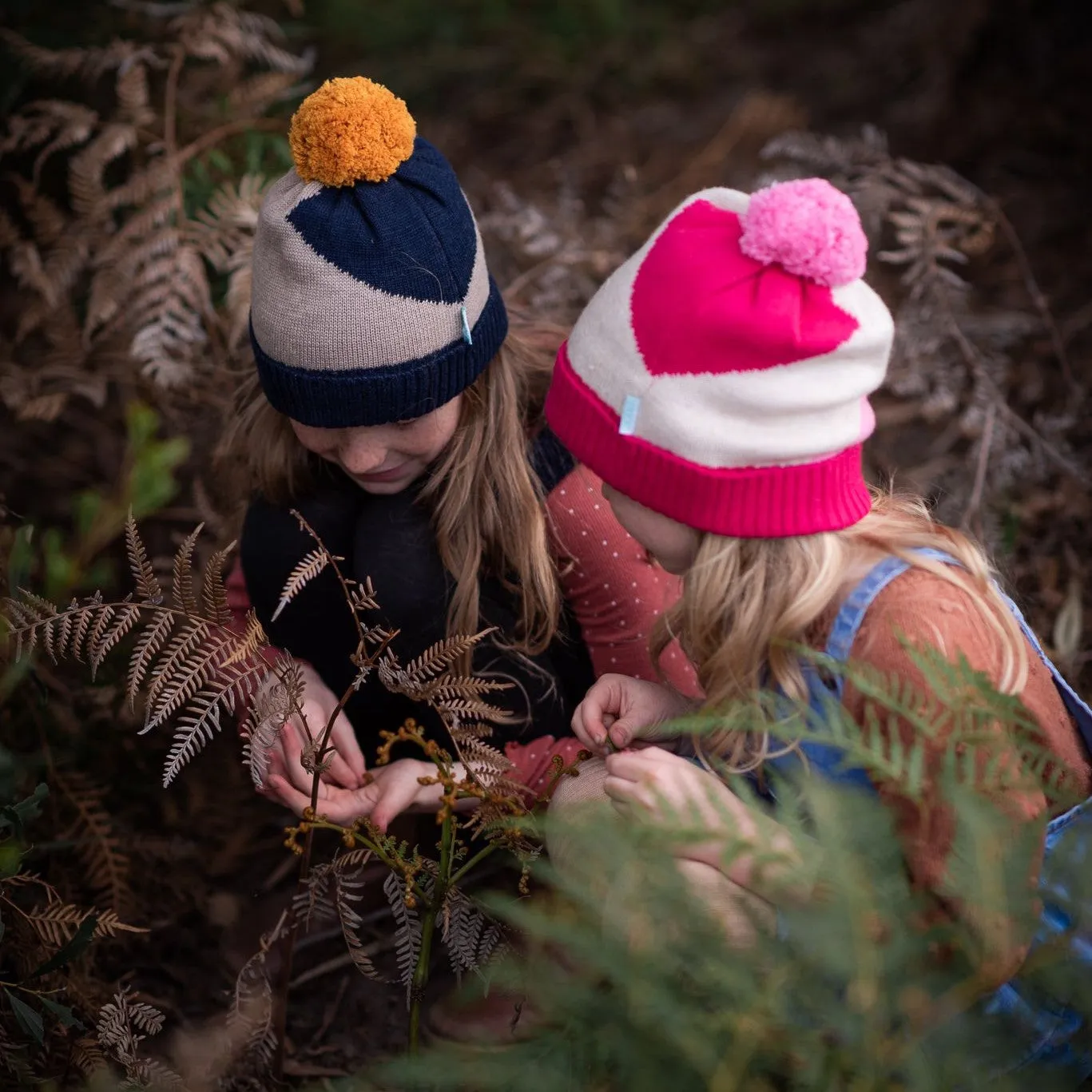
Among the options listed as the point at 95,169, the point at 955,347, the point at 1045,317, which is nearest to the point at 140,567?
the point at 95,169

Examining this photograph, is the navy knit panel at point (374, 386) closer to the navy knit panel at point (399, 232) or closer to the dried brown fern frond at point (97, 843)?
the navy knit panel at point (399, 232)

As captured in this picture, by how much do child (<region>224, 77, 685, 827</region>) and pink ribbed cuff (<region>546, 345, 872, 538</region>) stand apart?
1.42 feet

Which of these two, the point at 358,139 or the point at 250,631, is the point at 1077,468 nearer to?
the point at 358,139

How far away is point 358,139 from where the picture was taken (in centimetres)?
186

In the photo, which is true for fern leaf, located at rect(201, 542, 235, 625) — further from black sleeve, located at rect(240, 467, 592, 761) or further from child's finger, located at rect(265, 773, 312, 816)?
black sleeve, located at rect(240, 467, 592, 761)

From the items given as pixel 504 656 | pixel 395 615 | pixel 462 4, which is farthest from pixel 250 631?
pixel 462 4

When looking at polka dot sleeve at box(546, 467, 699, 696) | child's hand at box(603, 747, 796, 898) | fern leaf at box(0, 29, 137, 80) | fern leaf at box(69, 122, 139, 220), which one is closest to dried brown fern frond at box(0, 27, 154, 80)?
fern leaf at box(0, 29, 137, 80)

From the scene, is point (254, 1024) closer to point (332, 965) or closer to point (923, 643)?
point (332, 965)

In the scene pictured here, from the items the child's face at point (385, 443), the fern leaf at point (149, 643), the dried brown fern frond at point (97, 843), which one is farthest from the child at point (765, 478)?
the dried brown fern frond at point (97, 843)

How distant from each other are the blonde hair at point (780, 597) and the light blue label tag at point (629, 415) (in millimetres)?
201

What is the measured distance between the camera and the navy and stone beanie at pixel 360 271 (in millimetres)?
1878

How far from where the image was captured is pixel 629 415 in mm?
1649

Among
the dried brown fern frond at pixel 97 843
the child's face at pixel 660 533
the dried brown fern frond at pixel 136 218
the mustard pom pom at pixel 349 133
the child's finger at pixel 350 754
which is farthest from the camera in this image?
the dried brown fern frond at pixel 136 218

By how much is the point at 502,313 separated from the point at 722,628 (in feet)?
2.55
